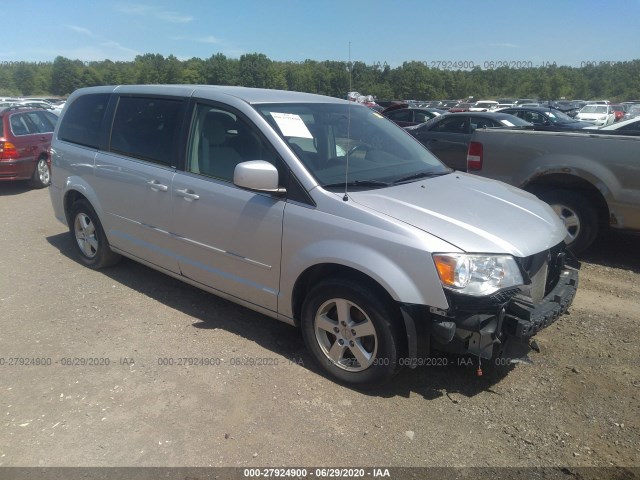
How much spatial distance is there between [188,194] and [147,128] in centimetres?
98

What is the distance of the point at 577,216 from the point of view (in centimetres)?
574

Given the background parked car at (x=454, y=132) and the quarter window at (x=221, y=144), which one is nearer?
the quarter window at (x=221, y=144)

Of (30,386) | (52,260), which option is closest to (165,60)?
(52,260)

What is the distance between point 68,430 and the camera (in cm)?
300

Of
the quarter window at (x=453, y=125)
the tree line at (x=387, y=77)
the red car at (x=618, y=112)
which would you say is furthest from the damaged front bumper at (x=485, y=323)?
the red car at (x=618, y=112)

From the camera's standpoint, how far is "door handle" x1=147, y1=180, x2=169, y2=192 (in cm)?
427

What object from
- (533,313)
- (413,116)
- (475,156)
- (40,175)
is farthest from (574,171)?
(413,116)

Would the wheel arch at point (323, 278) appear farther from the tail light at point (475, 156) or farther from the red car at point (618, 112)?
the red car at point (618, 112)

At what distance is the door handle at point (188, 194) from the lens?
402 cm

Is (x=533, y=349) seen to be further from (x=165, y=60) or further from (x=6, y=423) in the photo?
(x=165, y=60)

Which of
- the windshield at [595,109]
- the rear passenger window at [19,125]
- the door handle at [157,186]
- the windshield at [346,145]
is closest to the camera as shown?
the windshield at [346,145]

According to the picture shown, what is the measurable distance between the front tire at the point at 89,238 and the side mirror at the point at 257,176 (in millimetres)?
2482

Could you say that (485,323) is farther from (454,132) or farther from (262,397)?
(454,132)

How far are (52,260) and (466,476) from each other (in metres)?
5.12
